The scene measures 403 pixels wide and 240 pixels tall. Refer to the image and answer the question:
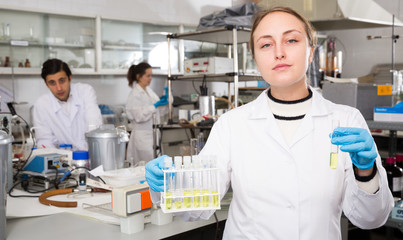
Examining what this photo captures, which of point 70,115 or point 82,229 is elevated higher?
point 70,115

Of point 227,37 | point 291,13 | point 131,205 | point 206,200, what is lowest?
point 131,205

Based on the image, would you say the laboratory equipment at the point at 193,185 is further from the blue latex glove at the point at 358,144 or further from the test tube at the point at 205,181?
the blue latex glove at the point at 358,144

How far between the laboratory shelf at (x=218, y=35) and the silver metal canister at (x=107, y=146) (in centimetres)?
140

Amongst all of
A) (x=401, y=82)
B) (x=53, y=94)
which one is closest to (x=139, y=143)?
(x=53, y=94)

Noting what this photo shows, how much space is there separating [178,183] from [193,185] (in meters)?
0.04

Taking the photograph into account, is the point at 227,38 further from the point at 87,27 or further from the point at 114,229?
the point at 114,229

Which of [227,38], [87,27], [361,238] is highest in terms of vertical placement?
[87,27]

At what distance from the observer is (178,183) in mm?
1139

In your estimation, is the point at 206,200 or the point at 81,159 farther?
the point at 81,159

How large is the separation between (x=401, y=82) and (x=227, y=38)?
153cm

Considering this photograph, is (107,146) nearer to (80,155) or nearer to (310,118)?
(80,155)

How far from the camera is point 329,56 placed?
6656 mm

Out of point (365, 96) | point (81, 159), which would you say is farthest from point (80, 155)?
point (365, 96)

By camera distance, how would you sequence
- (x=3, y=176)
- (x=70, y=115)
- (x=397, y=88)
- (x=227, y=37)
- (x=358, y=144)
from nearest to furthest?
(x=358, y=144)
(x=3, y=176)
(x=397, y=88)
(x=70, y=115)
(x=227, y=37)
